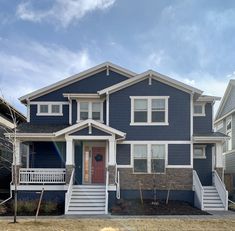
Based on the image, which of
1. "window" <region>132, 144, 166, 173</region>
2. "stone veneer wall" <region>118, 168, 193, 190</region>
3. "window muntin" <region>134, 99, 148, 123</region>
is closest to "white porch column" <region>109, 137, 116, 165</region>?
"stone veneer wall" <region>118, 168, 193, 190</region>

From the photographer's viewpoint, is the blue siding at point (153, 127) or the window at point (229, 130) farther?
the window at point (229, 130)

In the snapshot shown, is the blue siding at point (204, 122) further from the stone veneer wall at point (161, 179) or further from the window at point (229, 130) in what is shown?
the window at point (229, 130)

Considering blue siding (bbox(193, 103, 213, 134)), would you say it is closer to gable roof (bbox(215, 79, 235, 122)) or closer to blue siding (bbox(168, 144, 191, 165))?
blue siding (bbox(168, 144, 191, 165))

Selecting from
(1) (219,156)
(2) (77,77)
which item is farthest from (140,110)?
(1) (219,156)

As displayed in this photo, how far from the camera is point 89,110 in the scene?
2281cm

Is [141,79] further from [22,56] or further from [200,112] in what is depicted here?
[22,56]

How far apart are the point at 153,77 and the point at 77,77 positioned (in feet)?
17.1

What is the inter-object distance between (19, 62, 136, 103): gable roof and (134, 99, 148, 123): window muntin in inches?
129

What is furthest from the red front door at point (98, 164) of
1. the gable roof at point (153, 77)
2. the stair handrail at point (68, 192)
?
the gable roof at point (153, 77)

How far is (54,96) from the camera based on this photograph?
78.4ft

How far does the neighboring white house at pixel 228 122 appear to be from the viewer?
2669 cm

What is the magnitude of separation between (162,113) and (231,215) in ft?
22.6

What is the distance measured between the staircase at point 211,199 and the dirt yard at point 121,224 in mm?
3735

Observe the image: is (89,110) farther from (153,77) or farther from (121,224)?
(121,224)
